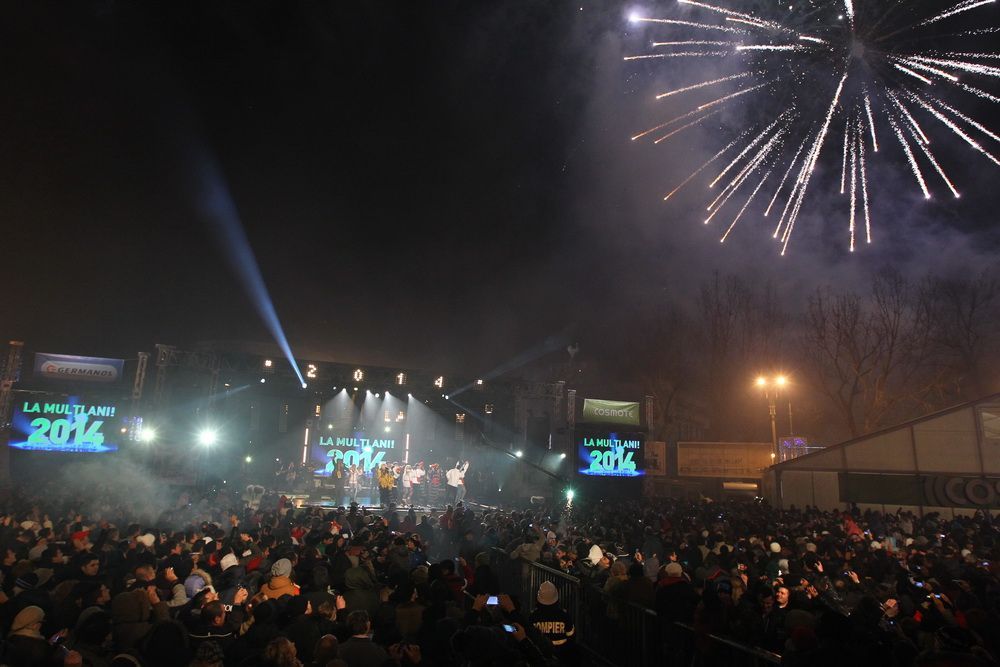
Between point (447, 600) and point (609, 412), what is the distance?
73.1ft

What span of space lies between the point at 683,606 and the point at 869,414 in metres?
33.5

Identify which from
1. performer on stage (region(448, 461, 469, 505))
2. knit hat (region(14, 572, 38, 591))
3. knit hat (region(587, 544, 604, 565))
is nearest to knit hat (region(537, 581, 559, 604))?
knit hat (region(587, 544, 604, 565))

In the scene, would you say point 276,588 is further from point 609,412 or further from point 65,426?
point 65,426

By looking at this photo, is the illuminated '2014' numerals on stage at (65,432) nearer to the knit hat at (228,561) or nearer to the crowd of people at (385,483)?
the crowd of people at (385,483)

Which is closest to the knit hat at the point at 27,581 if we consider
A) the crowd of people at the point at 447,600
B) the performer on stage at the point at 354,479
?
the crowd of people at the point at 447,600

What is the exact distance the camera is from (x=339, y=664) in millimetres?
4238

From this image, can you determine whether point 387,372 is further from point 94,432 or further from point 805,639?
point 805,639

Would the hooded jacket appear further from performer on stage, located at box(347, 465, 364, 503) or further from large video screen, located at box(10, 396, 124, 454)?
large video screen, located at box(10, 396, 124, 454)

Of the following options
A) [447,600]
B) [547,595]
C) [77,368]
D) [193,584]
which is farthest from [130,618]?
[77,368]

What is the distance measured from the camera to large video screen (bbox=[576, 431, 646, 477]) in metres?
27.1

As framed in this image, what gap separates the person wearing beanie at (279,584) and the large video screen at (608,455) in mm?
21207

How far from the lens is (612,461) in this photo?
2728 centimetres

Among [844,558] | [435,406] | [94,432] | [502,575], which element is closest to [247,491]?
[94,432]

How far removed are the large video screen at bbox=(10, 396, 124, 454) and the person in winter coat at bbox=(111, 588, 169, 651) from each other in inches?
974
